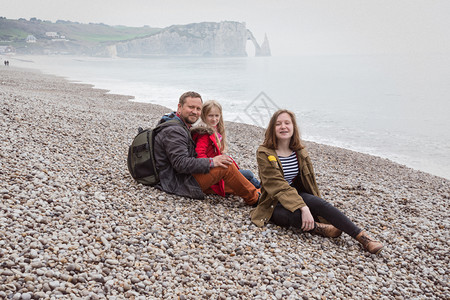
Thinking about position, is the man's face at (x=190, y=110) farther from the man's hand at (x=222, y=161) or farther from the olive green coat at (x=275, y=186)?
the olive green coat at (x=275, y=186)

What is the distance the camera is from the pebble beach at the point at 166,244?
3.63 m

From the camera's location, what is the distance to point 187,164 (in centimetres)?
553

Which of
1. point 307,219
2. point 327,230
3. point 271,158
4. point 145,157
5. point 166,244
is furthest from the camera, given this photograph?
point 145,157

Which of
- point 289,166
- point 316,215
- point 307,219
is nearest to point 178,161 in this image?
point 289,166

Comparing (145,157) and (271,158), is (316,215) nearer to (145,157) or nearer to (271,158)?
(271,158)

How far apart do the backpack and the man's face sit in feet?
0.91

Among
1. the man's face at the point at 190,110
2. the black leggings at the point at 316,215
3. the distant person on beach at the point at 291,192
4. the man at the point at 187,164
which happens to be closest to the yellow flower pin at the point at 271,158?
the distant person on beach at the point at 291,192

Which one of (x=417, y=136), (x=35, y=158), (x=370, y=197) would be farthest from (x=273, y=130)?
(x=417, y=136)

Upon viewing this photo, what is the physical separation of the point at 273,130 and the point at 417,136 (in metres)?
22.0

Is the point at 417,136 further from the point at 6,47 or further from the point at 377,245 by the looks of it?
the point at 6,47

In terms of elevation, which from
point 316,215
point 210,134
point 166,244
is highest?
point 210,134

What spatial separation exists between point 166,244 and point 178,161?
1.49m

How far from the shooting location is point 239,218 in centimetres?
577

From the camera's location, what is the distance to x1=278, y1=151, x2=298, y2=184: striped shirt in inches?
216
